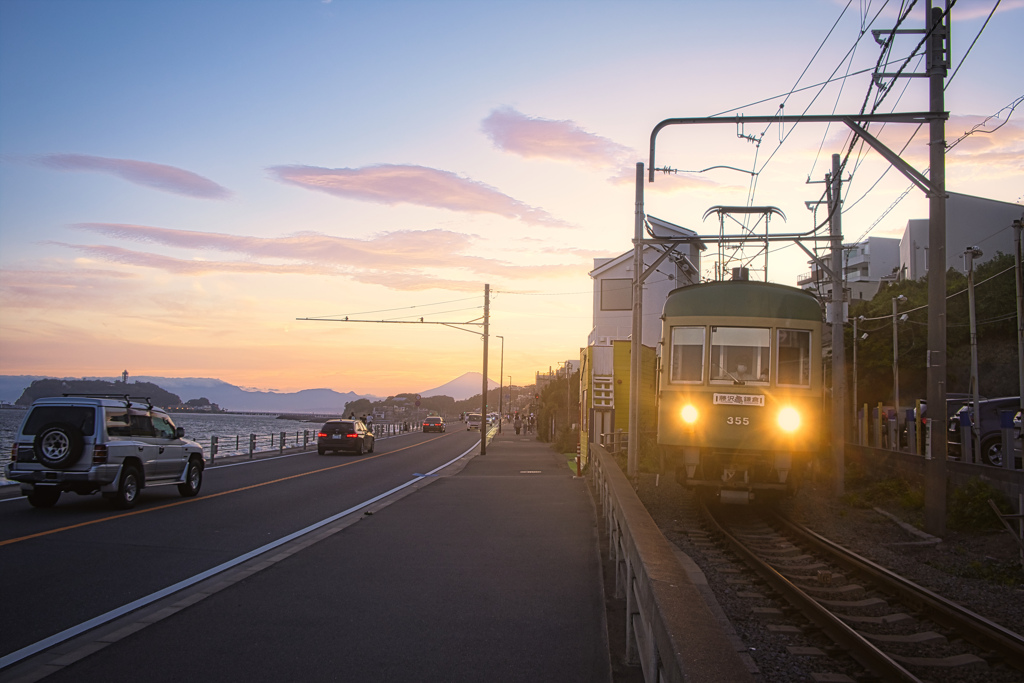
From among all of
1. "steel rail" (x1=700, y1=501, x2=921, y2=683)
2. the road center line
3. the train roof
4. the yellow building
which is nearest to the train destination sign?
the train roof

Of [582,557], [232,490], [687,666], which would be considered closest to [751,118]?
[582,557]

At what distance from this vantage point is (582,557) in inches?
392

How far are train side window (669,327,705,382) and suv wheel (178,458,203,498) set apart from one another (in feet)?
32.8

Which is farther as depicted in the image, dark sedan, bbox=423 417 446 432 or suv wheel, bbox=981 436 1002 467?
dark sedan, bbox=423 417 446 432

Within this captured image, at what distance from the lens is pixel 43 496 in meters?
13.7

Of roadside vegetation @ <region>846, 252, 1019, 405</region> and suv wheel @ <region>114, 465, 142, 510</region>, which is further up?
roadside vegetation @ <region>846, 252, 1019, 405</region>

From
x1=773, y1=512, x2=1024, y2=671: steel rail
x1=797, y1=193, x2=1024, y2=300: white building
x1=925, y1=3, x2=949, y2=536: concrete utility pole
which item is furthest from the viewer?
x1=797, y1=193, x2=1024, y2=300: white building

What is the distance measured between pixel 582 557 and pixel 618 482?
1.09 m

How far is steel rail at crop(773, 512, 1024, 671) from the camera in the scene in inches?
258

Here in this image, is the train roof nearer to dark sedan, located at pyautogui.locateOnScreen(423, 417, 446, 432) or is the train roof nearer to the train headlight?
the train headlight

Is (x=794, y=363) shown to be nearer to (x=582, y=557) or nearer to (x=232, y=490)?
(x=582, y=557)

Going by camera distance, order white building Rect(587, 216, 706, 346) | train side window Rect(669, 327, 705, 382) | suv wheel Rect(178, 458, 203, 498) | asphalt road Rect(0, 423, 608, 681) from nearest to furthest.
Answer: asphalt road Rect(0, 423, 608, 681)
train side window Rect(669, 327, 705, 382)
suv wheel Rect(178, 458, 203, 498)
white building Rect(587, 216, 706, 346)

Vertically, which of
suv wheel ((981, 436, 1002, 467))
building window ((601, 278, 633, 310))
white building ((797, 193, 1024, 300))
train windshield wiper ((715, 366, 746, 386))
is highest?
white building ((797, 193, 1024, 300))

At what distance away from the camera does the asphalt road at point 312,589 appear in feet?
18.6
